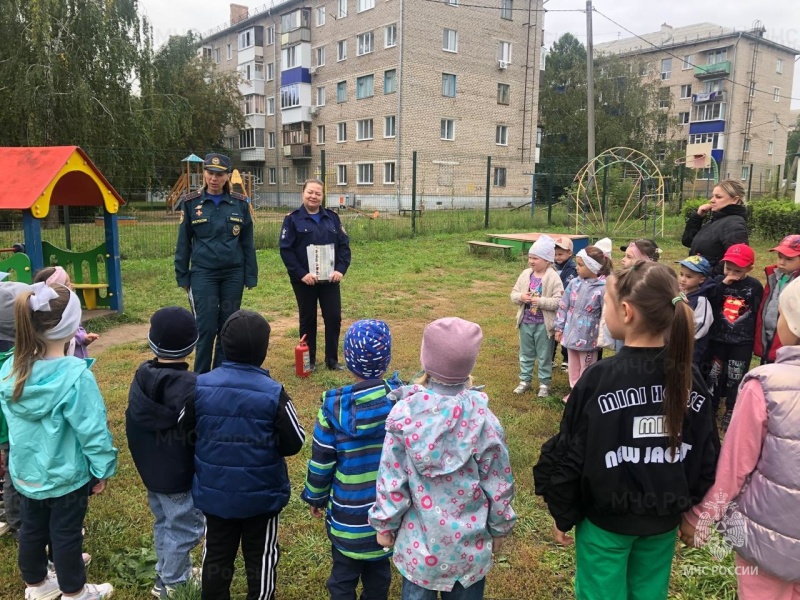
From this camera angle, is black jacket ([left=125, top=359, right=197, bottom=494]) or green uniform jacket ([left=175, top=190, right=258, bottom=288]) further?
green uniform jacket ([left=175, top=190, right=258, bottom=288])

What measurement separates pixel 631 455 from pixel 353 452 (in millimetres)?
914

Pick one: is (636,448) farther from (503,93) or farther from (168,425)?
(503,93)

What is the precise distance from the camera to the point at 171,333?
2.26 m

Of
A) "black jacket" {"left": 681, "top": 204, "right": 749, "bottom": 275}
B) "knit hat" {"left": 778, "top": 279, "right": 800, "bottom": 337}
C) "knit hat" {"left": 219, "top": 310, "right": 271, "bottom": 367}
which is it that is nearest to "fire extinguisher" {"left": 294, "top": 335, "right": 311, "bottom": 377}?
"knit hat" {"left": 219, "top": 310, "right": 271, "bottom": 367}

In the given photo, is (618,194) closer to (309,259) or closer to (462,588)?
(309,259)

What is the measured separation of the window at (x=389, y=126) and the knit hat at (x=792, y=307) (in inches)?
1195

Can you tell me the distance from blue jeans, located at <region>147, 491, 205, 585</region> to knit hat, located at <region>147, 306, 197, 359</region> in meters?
0.59

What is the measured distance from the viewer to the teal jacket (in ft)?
7.33

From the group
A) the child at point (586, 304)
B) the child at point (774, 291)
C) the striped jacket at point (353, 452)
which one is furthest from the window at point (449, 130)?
the striped jacket at point (353, 452)

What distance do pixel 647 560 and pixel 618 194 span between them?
2014 cm

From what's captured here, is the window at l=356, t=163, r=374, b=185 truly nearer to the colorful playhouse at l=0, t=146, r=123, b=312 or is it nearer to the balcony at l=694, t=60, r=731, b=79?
the colorful playhouse at l=0, t=146, r=123, b=312

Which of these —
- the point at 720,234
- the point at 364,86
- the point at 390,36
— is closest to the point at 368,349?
the point at 720,234

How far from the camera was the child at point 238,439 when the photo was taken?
2127mm

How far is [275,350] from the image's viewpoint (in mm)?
6266
